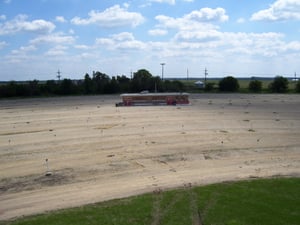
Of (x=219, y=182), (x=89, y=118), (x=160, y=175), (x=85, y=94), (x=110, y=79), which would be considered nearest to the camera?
(x=219, y=182)

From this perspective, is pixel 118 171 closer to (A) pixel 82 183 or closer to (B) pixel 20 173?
(A) pixel 82 183

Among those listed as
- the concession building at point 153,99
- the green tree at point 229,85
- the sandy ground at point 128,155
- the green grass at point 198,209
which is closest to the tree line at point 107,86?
the green tree at point 229,85

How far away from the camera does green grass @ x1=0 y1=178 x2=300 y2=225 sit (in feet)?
39.1

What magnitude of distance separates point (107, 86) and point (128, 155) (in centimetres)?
6953

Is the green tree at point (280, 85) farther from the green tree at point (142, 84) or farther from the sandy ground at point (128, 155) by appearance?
the sandy ground at point (128, 155)

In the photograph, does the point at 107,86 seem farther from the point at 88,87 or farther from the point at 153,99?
the point at 153,99

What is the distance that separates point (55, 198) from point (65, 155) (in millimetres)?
8488

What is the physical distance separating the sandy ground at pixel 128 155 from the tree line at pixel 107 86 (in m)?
45.4

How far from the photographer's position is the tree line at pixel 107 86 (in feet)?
275

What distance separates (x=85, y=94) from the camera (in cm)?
8869

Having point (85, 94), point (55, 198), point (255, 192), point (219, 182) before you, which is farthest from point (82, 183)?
point (85, 94)

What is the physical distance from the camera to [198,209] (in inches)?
509

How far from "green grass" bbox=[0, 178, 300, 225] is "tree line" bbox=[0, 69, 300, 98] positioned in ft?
240

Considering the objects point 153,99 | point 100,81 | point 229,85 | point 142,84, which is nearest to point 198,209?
point 153,99
